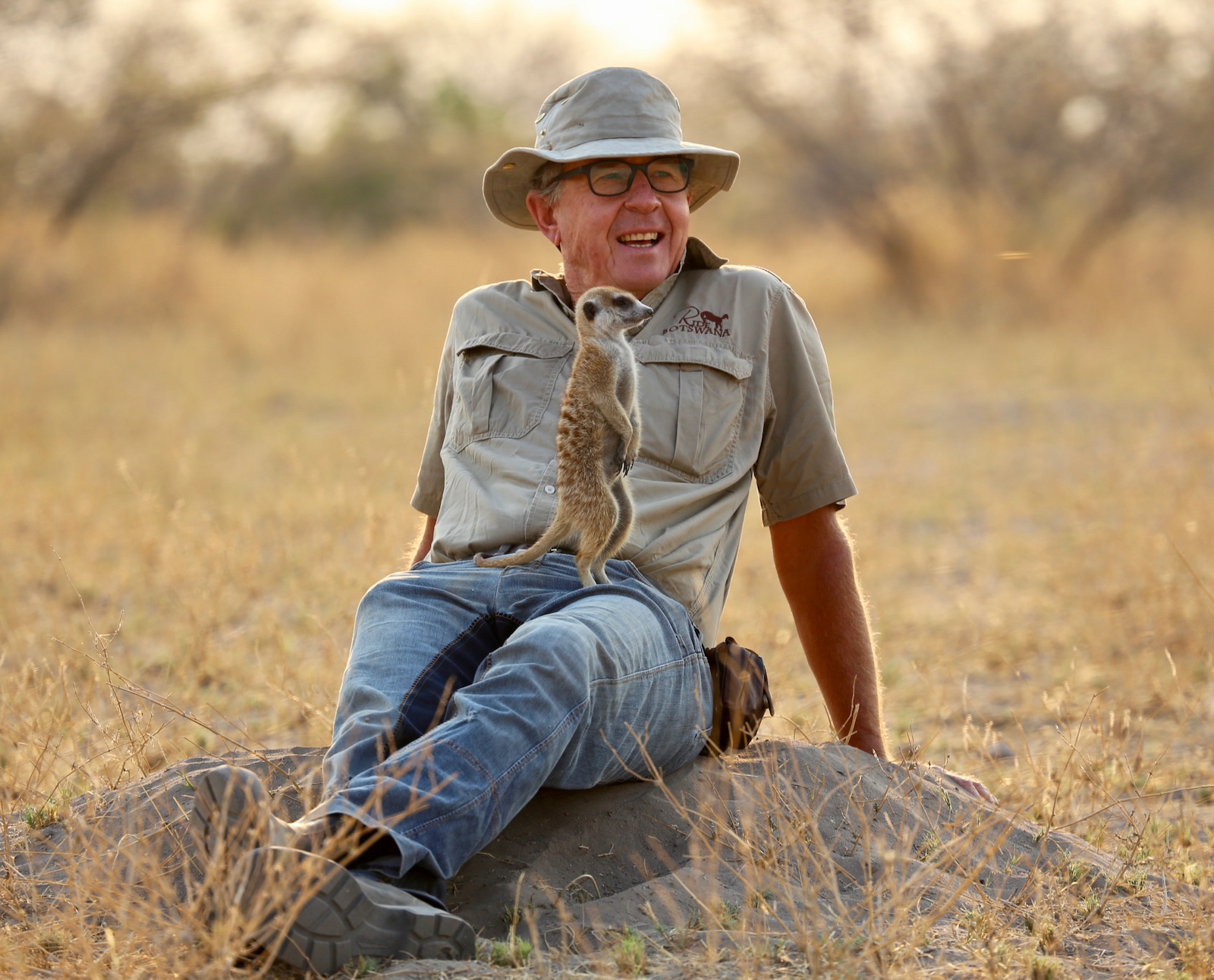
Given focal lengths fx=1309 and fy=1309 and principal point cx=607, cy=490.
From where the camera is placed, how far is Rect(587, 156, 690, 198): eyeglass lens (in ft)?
10.6

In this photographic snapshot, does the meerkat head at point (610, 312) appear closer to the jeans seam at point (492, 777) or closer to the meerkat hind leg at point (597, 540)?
the meerkat hind leg at point (597, 540)

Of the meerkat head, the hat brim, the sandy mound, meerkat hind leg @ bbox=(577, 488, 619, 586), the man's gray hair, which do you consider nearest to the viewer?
the sandy mound

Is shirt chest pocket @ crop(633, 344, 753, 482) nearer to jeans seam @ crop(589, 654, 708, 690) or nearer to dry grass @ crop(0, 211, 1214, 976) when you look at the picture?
jeans seam @ crop(589, 654, 708, 690)

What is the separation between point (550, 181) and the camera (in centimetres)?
340

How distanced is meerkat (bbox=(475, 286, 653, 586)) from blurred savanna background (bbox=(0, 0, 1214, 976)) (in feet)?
2.08

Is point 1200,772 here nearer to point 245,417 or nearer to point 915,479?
point 915,479

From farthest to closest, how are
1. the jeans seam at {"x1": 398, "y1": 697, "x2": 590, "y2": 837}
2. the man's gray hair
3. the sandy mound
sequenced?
the man's gray hair
the sandy mound
the jeans seam at {"x1": 398, "y1": 697, "x2": 590, "y2": 837}

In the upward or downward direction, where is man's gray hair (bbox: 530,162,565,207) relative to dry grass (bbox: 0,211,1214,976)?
upward

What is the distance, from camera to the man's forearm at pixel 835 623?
320 centimetres

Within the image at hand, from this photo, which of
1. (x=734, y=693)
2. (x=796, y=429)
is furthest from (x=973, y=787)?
(x=796, y=429)

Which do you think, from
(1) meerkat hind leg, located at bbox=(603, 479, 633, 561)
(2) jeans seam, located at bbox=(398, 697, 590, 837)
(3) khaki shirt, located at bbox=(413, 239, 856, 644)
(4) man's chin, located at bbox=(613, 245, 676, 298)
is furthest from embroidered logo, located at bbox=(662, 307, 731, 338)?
(2) jeans seam, located at bbox=(398, 697, 590, 837)

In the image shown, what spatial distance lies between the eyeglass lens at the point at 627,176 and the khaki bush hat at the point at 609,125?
5 cm

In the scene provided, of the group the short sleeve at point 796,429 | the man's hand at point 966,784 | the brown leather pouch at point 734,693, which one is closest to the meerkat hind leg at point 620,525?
the brown leather pouch at point 734,693

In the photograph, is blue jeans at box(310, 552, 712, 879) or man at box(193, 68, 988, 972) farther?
man at box(193, 68, 988, 972)
